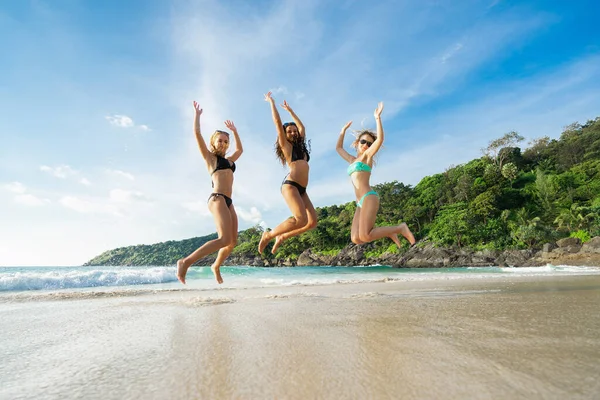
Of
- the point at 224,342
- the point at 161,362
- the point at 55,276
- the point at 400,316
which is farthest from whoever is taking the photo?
the point at 55,276

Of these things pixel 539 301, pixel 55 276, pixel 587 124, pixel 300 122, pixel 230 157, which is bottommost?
pixel 539 301

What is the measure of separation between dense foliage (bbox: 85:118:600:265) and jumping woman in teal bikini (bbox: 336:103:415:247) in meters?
32.3

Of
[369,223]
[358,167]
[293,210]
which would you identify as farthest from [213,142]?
[369,223]

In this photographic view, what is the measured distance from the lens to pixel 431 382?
1.98 meters

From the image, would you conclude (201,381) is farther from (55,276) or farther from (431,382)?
(55,276)

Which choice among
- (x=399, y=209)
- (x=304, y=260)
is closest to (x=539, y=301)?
(x=399, y=209)

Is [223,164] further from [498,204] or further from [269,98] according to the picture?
[498,204]

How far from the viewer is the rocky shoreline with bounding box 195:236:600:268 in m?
33.0

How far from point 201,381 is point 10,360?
210 cm

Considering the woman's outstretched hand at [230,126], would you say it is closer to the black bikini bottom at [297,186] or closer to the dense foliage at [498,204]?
the black bikini bottom at [297,186]

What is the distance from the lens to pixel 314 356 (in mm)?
2664

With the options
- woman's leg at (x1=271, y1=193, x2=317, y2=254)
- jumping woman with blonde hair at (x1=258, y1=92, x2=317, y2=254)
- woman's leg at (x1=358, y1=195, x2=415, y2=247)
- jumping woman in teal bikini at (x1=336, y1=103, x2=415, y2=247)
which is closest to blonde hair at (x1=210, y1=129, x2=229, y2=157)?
jumping woman with blonde hair at (x1=258, y1=92, x2=317, y2=254)

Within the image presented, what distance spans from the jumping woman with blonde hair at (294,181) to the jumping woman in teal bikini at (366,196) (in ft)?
2.36

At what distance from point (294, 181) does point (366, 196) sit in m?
1.17
